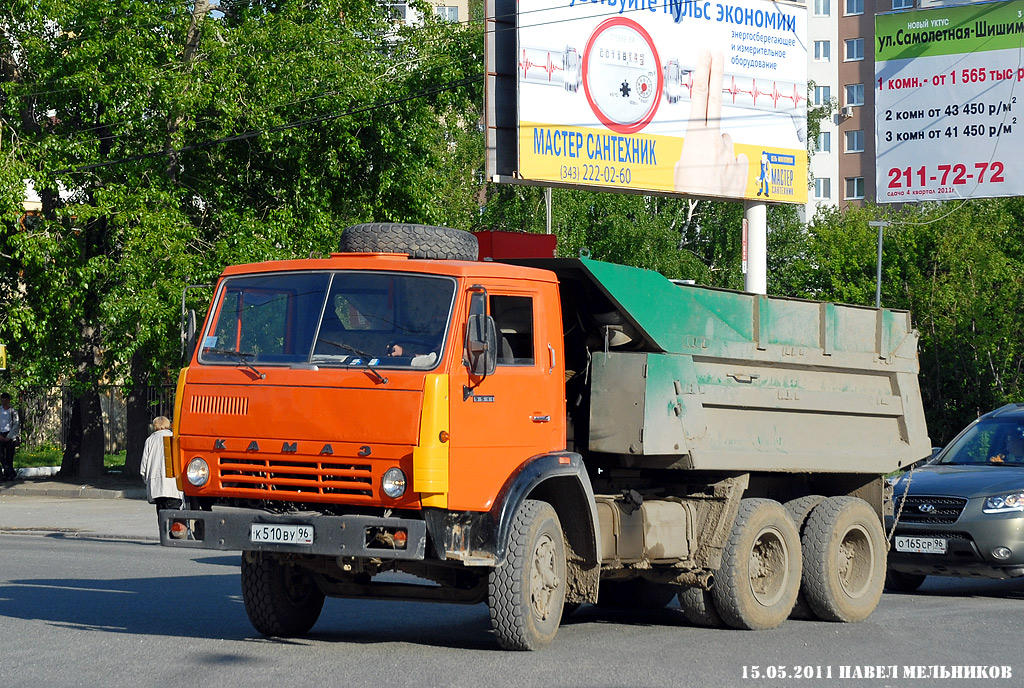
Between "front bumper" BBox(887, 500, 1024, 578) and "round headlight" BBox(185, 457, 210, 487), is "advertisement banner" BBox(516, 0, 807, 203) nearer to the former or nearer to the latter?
"front bumper" BBox(887, 500, 1024, 578)

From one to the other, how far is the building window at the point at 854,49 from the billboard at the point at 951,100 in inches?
1982

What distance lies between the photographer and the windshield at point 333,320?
330 inches

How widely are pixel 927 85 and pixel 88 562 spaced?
13.9 m

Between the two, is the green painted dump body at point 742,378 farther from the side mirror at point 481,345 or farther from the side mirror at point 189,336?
the side mirror at point 189,336

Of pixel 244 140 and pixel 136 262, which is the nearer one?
pixel 136 262

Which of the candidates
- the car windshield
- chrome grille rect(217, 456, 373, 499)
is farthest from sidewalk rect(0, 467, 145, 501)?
chrome grille rect(217, 456, 373, 499)

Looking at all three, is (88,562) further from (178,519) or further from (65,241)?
(65,241)

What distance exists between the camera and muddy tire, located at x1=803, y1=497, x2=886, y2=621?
1097 cm

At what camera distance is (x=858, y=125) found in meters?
69.4

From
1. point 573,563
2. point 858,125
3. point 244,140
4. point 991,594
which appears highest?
point 858,125

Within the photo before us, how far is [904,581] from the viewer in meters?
13.7

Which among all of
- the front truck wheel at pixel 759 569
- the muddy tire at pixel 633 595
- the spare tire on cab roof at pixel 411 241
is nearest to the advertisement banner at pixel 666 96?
the muddy tire at pixel 633 595

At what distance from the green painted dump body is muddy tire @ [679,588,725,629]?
1.02 meters

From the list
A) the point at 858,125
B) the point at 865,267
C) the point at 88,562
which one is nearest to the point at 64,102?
the point at 88,562
